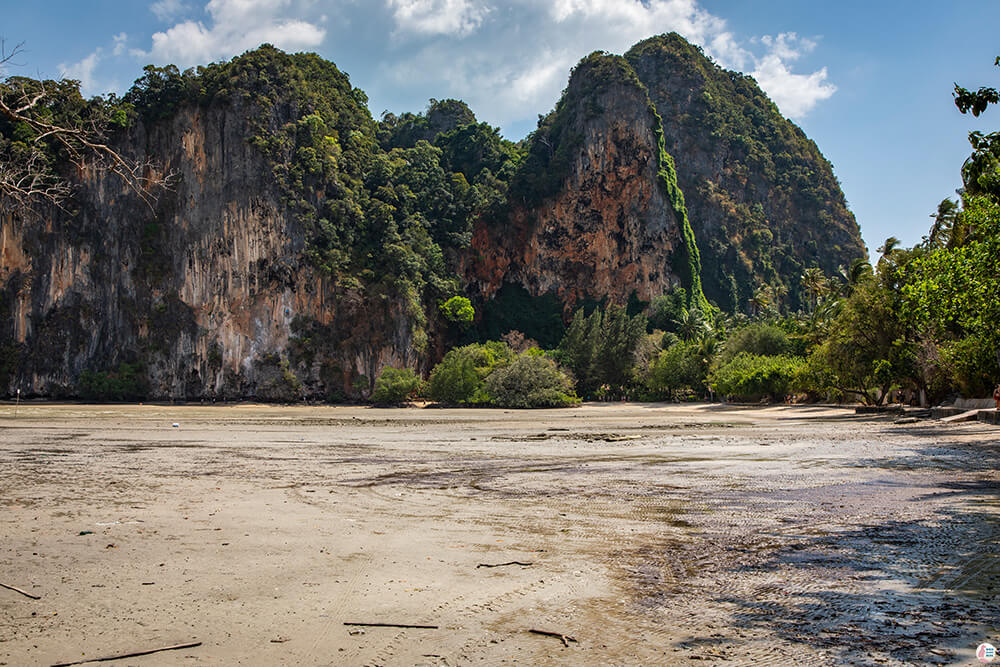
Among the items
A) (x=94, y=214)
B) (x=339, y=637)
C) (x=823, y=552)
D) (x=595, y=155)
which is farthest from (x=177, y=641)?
(x=595, y=155)

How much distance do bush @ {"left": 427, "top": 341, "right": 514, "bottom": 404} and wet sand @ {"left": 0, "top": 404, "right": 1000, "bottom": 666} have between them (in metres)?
48.7

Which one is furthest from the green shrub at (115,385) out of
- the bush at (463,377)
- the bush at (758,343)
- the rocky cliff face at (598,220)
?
the bush at (758,343)

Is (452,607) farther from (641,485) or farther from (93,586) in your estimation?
(641,485)

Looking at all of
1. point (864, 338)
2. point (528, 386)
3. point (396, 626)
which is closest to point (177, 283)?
point (528, 386)

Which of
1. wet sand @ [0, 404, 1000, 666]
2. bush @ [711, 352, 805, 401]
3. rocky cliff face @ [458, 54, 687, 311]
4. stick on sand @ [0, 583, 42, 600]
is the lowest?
wet sand @ [0, 404, 1000, 666]

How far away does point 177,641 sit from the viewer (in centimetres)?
407

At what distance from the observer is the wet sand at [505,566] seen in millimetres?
4062

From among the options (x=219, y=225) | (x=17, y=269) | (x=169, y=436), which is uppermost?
(x=219, y=225)

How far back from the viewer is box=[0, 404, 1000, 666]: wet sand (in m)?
4.06

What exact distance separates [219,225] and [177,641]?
7364 centimetres

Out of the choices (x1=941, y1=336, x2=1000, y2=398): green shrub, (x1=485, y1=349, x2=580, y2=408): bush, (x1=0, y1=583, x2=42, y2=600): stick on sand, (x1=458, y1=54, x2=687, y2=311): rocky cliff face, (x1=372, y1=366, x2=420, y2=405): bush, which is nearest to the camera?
(x1=0, y1=583, x2=42, y2=600): stick on sand

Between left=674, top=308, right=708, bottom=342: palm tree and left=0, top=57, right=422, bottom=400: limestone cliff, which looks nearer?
left=0, top=57, right=422, bottom=400: limestone cliff

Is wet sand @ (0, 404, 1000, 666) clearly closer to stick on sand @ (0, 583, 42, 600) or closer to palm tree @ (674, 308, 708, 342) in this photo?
stick on sand @ (0, 583, 42, 600)

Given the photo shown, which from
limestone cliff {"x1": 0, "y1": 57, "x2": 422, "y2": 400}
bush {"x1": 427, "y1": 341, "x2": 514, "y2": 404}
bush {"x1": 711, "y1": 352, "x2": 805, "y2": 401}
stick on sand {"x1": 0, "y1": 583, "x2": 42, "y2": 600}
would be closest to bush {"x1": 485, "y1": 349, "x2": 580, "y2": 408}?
bush {"x1": 427, "y1": 341, "x2": 514, "y2": 404}
